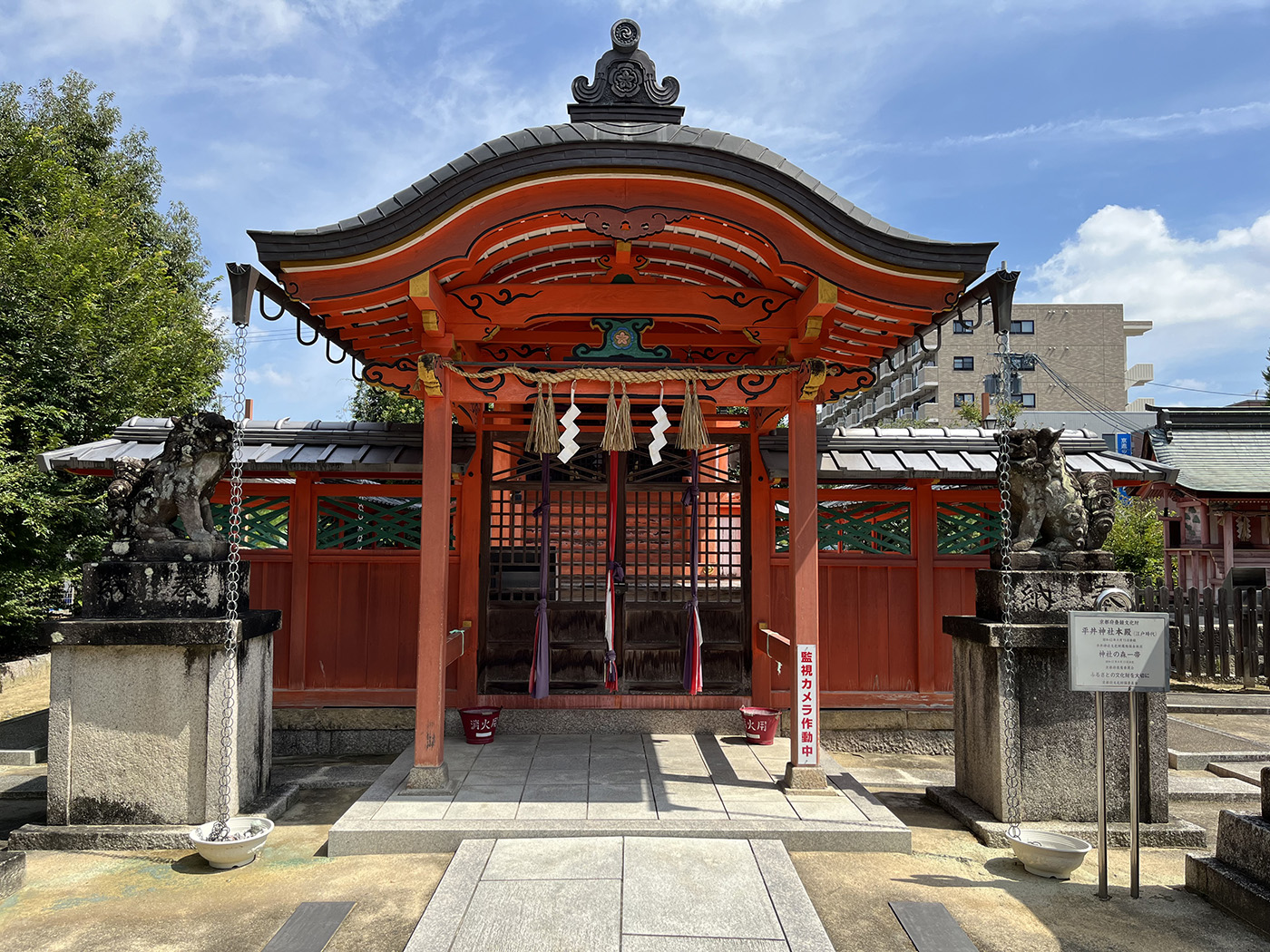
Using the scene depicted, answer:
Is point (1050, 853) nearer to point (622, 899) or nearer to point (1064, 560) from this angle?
point (1064, 560)

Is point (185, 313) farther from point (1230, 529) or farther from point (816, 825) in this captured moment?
point (1230, 529)

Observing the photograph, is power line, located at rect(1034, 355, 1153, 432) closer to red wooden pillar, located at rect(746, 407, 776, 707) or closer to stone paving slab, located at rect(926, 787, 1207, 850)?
red wooden pillar, located at rect(746, 407, 776, 707)

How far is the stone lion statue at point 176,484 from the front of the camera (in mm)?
5781

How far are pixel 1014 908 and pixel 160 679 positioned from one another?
5.86 meters

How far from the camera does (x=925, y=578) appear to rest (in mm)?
8164

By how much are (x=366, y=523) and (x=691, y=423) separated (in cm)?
397

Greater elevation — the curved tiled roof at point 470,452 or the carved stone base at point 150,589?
the curved tiled roof at point 470,452

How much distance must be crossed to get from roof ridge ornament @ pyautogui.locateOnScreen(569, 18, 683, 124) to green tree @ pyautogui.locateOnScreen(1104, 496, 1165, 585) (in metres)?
17.9

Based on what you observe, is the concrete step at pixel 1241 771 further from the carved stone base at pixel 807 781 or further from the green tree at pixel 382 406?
the green tree at pixel 382 406

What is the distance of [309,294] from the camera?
552 centimetres

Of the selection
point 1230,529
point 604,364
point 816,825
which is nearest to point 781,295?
point 604,364

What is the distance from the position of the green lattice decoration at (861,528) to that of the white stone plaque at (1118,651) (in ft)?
11.9

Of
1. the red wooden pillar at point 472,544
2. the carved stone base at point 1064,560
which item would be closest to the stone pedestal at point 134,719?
the red wooden pillar at point 472,544

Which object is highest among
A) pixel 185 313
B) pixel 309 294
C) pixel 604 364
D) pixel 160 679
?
pixel 185 313
